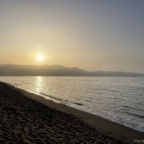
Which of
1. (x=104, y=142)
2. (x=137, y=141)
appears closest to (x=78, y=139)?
(x=104, y=142)

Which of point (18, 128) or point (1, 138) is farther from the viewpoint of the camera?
point (18, 128)

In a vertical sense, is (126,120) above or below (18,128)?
below

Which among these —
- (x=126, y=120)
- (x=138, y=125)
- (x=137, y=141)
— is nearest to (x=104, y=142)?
(x=137, y=141)

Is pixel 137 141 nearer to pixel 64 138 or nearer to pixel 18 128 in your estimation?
pixel 64 138

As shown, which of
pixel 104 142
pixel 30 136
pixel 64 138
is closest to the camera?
pixel 30 136

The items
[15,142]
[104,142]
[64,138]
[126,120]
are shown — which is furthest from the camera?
[126,120]

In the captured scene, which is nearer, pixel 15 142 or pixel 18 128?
pixel 15 142

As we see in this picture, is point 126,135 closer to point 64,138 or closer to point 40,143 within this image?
point 64,138

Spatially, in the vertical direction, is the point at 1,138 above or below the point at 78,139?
above

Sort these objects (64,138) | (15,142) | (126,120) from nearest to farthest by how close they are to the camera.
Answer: (15,142) < (64,138) < (126,120)

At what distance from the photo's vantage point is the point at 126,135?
1911 cm

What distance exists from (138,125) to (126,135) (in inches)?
239

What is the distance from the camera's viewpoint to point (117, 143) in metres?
15.0

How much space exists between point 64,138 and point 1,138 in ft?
13.9
